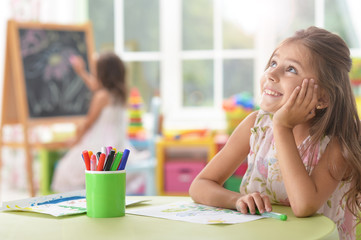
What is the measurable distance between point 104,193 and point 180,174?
3.10 m

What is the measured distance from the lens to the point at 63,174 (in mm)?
3893

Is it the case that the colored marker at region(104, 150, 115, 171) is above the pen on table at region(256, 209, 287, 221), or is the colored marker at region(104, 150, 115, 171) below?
above

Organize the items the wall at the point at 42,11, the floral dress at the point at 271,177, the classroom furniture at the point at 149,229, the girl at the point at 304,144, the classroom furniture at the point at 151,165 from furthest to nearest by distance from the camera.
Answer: the wall at the point at 42,11
the classroom furniture at the point at 151,165
the floral dress at the point at 271,177
the girl at the point at 304,144
the classroom furniture at the point at 149,229

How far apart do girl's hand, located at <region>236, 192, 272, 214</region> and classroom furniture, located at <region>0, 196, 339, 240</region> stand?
49mm

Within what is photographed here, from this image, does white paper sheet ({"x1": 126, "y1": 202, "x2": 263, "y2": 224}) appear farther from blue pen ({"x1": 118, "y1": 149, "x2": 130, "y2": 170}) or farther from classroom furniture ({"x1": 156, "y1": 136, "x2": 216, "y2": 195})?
classroom furniture ({"x1": 156, "y1": 136, "x2": 216, "y2": 195})

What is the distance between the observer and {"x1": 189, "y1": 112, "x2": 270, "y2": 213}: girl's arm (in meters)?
1.35

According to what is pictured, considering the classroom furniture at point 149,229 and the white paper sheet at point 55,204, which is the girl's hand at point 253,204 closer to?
the classroom furniture at point 149,229

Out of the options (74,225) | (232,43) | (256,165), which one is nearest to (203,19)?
(232,43)

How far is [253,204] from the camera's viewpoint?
1227 mm

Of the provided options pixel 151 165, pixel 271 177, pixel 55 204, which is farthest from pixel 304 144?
pixel 151 165

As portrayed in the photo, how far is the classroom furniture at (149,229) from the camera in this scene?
102cm

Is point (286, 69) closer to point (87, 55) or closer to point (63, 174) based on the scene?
point (63, 174)

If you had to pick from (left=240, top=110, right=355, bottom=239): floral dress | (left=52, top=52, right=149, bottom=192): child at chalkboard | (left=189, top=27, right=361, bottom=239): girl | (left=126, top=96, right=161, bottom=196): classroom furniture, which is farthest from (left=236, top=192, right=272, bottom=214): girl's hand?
(left=52, top=52, right=149, bottom=192): child at chalkboard

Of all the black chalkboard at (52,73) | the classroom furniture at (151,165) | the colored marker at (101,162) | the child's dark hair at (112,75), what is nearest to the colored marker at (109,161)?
the colored marker at (101,162)
